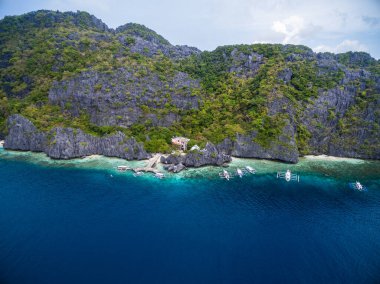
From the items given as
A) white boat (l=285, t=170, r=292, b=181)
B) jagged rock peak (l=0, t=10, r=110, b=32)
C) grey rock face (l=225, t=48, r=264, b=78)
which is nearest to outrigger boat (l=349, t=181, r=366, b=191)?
white boat (l=285, t=170, r=292, b=181)

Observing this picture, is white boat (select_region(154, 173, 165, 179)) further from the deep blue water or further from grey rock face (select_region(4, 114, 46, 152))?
grey rock face (select_region(4, 114, 46, 152))

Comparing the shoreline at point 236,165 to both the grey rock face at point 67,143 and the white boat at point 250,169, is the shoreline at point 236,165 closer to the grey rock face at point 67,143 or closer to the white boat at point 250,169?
the white boat at point 250,169

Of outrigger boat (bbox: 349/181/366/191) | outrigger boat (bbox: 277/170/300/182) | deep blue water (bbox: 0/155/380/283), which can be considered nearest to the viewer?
deep blue water (bbox: 0/155/380/283)

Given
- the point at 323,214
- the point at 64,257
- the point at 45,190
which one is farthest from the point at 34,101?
the point at 323,214

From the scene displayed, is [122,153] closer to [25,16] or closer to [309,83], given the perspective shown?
[309,83]

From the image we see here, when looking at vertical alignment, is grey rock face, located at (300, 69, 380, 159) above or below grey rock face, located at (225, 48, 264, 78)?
below

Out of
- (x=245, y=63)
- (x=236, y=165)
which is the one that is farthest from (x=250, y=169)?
(x=245, y=63)
